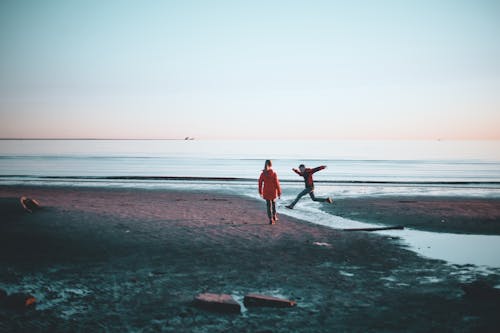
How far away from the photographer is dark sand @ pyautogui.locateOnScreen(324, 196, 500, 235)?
44.0 ft

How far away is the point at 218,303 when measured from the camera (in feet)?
19.7

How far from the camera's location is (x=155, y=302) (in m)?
6.30

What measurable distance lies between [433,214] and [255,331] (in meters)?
12.7

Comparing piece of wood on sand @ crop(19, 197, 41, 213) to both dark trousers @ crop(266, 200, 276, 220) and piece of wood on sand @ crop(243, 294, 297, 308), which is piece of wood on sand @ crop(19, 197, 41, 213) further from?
piece of wood on sand @ crop(243, 294, 297, 308)

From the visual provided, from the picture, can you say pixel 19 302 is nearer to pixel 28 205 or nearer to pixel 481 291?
pixel 481 291

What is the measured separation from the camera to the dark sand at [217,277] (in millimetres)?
5586

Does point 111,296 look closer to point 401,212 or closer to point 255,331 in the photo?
point 255,331

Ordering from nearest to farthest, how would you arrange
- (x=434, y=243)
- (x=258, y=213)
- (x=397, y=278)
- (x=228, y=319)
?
(x=228, y=319) < (x=397, y=278) < (x=434, y=243) < (x=258, y=213)

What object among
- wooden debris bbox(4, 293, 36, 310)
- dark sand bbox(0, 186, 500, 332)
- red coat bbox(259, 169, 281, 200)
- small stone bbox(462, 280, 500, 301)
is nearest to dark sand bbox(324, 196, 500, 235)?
dark sand bbox(0, 186, 500, 332)

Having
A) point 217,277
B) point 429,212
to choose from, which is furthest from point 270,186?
point 429,212

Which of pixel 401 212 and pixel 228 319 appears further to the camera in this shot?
pixel 401 212

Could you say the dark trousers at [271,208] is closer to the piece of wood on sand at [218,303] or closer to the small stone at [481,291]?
the piece of wood on sand at [218,303]

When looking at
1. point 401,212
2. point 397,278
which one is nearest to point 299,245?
point 397,278

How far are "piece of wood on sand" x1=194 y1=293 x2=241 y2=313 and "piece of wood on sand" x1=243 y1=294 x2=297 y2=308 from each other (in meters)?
0.29
